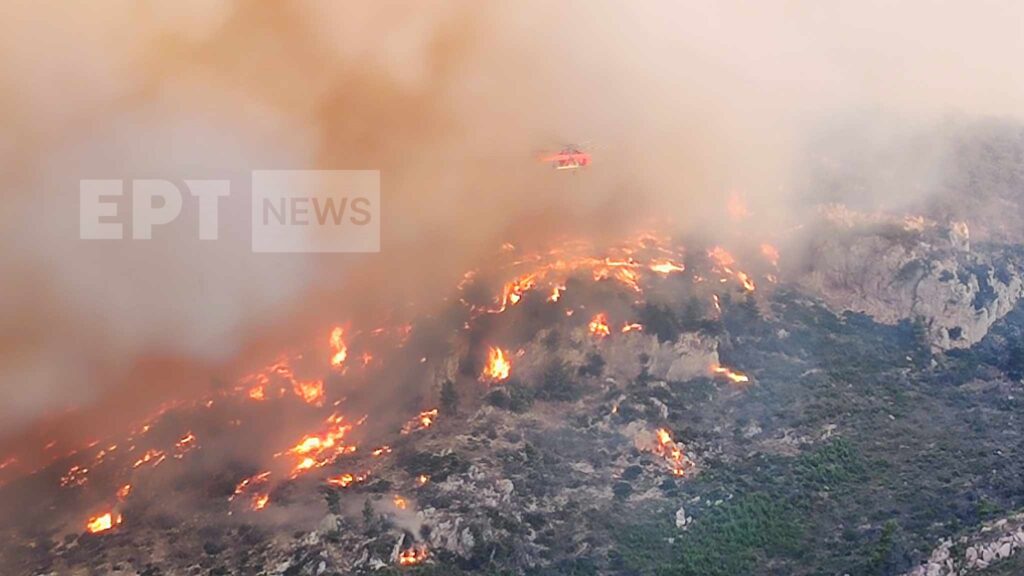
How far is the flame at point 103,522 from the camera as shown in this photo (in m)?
39.6

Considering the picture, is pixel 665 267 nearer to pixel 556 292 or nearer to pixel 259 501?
pixel 556 292


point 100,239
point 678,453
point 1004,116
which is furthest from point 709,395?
point 1004,116

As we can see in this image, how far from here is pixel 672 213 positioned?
62.9 meters

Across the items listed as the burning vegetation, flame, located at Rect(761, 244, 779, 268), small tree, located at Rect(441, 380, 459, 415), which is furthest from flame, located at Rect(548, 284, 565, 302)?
flame, located at Rect(761, 244, 779, 268)

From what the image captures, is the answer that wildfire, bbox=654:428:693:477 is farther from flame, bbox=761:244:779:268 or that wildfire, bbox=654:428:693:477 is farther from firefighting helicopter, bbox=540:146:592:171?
firefighting helicopter, bbox=540:146:592:171

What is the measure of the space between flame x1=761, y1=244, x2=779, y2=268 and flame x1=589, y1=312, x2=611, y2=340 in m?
12.9

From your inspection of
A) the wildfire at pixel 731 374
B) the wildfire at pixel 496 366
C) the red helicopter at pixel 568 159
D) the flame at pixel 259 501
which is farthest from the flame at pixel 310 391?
the red helicopter at pixel 568 159

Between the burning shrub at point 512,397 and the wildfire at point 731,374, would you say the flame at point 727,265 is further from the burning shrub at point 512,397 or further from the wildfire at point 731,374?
the burning shrub at point 512,397

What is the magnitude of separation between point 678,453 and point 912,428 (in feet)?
35.2

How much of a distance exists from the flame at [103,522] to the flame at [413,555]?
11.4 meters

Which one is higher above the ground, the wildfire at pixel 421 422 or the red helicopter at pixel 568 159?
the red helicopter at pixel 568 159

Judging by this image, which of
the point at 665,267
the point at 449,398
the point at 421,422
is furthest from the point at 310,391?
the point at 665,267

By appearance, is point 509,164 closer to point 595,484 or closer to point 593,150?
point 593,150

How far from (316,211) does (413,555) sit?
852 inches
